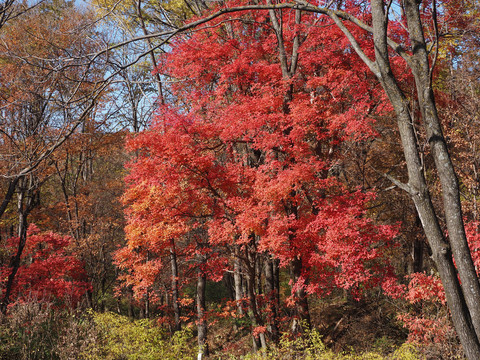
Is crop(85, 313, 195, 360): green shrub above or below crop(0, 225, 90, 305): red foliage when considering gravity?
below

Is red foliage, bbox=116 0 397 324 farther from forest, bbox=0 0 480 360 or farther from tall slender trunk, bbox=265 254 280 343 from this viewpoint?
tall slender trunk, bbox=265 254 280 343

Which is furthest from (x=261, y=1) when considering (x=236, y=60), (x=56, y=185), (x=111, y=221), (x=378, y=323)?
(x=56, y=185)

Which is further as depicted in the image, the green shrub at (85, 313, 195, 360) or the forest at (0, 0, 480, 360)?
the forest at (0, 0, 480, 360)

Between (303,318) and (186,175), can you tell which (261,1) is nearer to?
(186,175)

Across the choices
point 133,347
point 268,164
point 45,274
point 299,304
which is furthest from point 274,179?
point 45,274

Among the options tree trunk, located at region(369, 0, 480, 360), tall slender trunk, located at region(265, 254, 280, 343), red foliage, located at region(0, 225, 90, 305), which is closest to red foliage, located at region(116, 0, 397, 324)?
tall slender trunk, located at region(265, 254, 280, 343)

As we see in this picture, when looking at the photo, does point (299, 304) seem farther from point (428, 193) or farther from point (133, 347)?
point (428, 193)

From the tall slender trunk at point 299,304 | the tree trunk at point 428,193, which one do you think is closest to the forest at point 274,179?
the tall slender trunk at point 299,304

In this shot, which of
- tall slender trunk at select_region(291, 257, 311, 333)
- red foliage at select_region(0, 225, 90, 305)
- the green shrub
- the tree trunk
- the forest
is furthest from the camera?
red foliage at select_region(0, 225, 90, 305)

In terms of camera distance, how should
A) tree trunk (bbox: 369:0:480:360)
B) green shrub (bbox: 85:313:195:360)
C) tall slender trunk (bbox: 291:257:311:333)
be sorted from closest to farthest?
tree trunk (bbox: 369:0:480:360), green shrub (bbox: 85:313:195:360), tall slender trunk (bbox: 291:257:311:333)

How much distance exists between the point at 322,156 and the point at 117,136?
1171 centimetres

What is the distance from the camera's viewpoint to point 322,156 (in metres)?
10.7

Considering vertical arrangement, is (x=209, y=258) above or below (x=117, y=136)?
below

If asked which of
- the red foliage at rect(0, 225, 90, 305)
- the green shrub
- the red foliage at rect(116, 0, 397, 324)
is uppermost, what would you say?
the red foliage at rect(116, 0, 397, 324)
